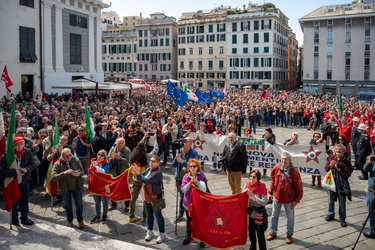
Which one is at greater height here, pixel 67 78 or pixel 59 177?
pixel 67 78

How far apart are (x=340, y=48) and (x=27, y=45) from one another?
44527 mm

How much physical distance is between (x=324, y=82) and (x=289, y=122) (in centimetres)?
3462

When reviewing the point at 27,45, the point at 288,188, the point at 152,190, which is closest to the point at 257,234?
the point at 288,188

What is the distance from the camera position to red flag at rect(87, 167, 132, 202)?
259 inches

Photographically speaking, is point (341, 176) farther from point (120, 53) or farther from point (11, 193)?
point (120, 53)

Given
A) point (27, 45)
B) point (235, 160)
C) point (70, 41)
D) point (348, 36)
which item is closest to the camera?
point (235, 160)

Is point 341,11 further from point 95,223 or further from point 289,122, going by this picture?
point 95,223

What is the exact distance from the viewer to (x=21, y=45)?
25047 millimetres

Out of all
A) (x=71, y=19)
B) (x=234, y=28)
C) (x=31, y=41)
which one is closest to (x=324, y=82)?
(x=234, y=28)

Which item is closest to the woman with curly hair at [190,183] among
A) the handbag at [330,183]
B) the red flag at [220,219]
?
the red flag at [220,219]

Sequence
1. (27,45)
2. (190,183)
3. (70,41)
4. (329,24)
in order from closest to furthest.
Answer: (190,183)
(27,45)
(70,41)
(329,24)

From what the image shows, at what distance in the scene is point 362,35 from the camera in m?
50.5

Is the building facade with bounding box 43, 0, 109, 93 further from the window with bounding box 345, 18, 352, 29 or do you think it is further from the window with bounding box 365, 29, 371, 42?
the window with bounding box 365, 29, 371, 42

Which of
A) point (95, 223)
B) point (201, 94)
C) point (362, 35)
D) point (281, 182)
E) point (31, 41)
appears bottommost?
point (95, 223)
